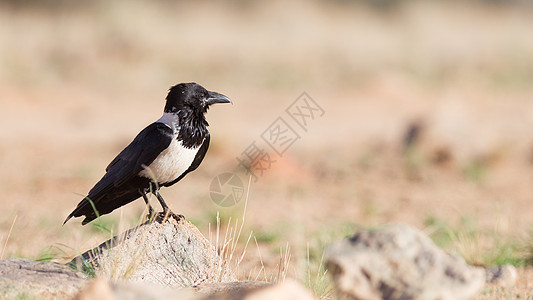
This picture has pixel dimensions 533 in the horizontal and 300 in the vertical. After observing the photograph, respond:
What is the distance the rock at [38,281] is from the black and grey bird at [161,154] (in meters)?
0.53

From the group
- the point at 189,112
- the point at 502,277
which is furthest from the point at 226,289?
the point at 502,277

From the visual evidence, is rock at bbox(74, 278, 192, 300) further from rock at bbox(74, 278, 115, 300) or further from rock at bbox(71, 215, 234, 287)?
rock at bbox(71, 215, 234, 287)

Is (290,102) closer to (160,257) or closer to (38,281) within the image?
(160,257)

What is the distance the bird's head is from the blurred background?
119 centimetres

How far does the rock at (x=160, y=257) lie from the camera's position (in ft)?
13.1

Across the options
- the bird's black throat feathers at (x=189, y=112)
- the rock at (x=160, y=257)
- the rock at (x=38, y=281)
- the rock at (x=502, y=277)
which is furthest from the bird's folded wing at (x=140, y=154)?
the rock at (x=502, y=277)

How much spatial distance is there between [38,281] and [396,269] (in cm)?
183

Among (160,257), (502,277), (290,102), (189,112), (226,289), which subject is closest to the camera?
(226,289)

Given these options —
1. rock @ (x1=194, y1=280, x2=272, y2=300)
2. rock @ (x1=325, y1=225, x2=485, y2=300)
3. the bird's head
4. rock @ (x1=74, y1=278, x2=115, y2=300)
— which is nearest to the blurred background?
rock @ (x1=194, y1=280, x2=272, y2=300)

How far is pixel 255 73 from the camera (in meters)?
19.6

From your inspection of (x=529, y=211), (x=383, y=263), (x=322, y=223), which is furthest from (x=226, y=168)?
(x=383, y=263)

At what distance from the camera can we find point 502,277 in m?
5.06

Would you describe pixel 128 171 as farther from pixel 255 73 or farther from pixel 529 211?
pixel 255 73

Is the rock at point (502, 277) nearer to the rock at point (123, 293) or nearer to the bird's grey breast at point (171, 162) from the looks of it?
the bird's grey breast at point (171, 162)
